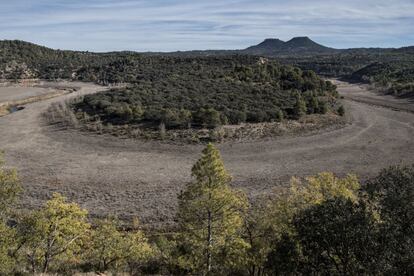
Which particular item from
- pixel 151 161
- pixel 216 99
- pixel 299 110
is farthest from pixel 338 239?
pixel 216 99

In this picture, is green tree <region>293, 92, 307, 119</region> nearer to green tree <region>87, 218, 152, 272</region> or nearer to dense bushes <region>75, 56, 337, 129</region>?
dense bushes <region>75, 56, 337, 129</region>

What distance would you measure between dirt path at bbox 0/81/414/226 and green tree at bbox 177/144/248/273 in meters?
11.4

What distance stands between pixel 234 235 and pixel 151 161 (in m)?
24.3

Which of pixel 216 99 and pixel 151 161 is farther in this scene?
pixel 216 99

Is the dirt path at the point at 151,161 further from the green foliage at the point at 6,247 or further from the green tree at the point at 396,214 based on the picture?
the green tree at the point at 396,214

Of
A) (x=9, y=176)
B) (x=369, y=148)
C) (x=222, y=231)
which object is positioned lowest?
(x=369, y=148)

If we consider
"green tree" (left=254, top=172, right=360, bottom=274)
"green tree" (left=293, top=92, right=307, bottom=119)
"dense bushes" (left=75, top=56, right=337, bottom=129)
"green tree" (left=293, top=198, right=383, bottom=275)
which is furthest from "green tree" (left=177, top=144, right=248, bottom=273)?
"green tree" (left=293, top=92, right=307, bottom=119)

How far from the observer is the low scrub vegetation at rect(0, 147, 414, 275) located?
1320 centimetres

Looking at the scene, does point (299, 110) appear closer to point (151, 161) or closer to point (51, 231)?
point (151, 161)

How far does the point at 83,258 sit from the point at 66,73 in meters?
119

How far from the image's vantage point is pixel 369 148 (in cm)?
4688

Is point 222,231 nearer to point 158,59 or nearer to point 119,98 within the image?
point 119,98

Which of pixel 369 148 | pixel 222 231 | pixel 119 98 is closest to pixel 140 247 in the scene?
pixel 222 231

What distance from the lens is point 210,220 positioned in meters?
17.9
